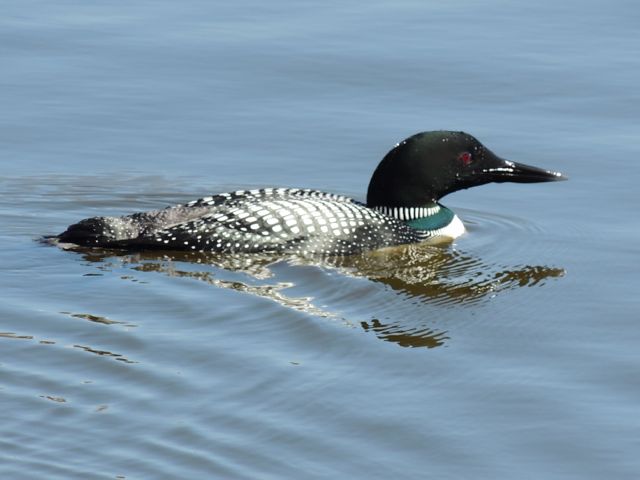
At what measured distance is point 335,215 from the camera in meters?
8.62

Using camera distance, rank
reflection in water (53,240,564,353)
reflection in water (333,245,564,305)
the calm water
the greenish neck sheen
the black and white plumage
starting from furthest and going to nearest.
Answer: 1. the greenish neck sheen
2. the black and white plumage
3. reflection in water (333,245,564,305)
4. reflection in water (53,240,564,353)
5. the calm water

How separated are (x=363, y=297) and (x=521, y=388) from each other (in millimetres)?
1539

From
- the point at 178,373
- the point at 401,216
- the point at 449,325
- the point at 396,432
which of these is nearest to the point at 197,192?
the point at 401,216

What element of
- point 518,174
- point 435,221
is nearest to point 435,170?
point 435,221

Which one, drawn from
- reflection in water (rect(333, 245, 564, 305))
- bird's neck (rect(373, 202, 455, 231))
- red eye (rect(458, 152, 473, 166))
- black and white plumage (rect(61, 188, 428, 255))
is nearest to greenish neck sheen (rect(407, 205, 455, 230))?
bird's neck (rect(373, 202, 455, 231))

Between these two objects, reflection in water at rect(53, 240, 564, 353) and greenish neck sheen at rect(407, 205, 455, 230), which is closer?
reflection in water at rect(53, 240, 564, 353)

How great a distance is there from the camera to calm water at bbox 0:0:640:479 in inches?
232

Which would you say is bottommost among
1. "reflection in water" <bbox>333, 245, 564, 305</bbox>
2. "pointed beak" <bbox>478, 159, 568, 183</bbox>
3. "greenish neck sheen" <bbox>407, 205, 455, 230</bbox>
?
"reflection in water" <bbox>333, 245, 564, 305</bbox>

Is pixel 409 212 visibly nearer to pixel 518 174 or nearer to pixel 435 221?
pixel 435 221

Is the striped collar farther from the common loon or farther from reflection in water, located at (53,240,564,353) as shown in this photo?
reflection in water, located at (53,240,564,353)

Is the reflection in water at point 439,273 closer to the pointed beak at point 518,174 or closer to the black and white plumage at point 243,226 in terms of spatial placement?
the black and white plumage at point 243,226

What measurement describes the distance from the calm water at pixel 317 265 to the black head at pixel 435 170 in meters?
0.31

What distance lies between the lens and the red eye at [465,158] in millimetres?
9094

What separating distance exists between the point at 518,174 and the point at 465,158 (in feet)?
1.03
